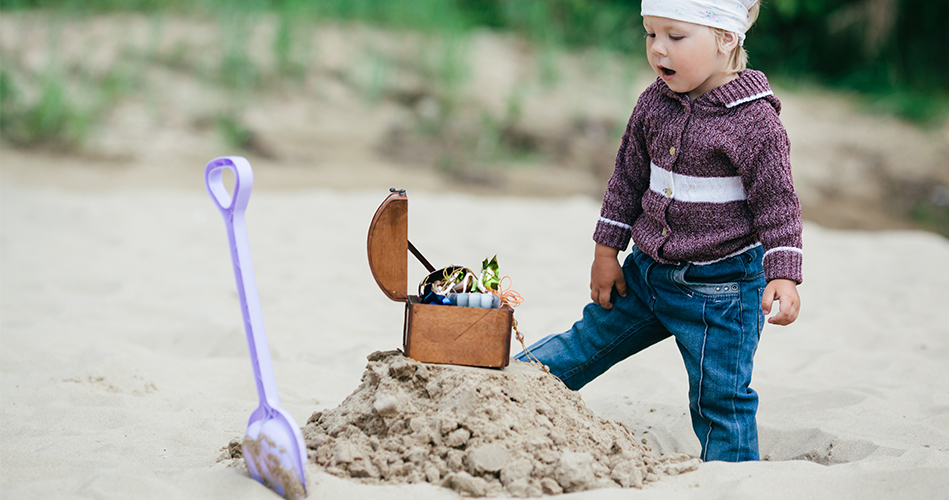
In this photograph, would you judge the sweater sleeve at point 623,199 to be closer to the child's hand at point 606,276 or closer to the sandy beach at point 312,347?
the child's hand at point 606,276

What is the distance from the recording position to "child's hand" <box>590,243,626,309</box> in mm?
2002

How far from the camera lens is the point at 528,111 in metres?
7.24

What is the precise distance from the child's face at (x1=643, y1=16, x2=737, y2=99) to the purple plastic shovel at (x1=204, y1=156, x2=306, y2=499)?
906 mm

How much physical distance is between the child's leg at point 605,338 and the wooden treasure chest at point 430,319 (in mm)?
313

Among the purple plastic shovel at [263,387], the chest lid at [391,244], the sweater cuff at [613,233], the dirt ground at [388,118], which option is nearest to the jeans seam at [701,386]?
the sweater cuff at [613,233]

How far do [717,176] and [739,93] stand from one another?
18 cm

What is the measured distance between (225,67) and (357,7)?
150cm

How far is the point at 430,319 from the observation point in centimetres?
168

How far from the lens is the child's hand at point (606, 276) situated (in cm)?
200

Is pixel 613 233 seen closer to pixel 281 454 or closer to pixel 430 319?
pixel 430 319

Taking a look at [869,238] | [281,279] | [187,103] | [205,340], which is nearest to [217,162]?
[205,340]

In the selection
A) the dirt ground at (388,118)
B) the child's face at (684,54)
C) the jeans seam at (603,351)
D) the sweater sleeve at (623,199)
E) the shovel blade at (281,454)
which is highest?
the dirt ground at (388,118)

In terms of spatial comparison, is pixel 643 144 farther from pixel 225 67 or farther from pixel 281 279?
Result: pixel 225 67

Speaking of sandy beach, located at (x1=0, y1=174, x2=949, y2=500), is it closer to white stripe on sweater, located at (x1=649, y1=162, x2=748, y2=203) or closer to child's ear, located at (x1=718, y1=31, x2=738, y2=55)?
white stripe on sweater, located at (x1=649, y1=162, x2=748, y2=203)
